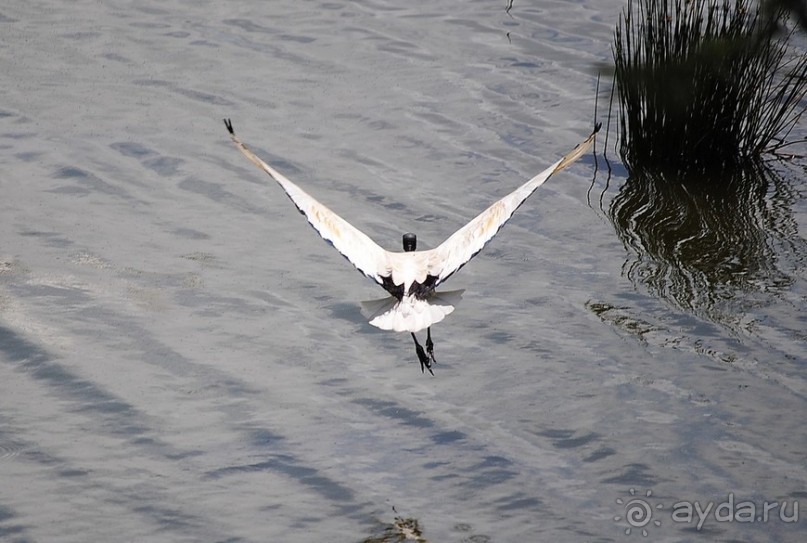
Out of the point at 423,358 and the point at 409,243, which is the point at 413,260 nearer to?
the point at 409,243

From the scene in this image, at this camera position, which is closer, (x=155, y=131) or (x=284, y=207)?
(x=284, y=207)

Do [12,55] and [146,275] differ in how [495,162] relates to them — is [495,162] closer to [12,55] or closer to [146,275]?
[146,275]

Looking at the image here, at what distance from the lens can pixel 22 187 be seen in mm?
9609

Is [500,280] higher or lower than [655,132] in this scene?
lower

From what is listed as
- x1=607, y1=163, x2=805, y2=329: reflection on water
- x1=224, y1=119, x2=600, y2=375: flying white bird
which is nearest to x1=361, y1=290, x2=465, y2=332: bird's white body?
x1=224, y1=119, x2=600, y2=375: flying white bird

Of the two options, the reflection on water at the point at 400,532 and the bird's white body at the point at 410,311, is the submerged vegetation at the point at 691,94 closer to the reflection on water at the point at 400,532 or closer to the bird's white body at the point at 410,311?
the bird's white body at the point at 410,311

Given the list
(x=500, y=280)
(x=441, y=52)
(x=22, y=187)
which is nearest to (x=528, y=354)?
(x=500, y=280)

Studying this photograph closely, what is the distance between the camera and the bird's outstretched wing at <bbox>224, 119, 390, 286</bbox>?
6480mm

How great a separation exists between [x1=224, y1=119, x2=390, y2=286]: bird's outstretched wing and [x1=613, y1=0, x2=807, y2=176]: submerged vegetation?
129 inches

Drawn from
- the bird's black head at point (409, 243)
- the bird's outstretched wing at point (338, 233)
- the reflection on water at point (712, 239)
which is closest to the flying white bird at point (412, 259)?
the bird's outstretched wing at point (338, 233)

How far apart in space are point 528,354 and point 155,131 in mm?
4663

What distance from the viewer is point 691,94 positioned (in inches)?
367

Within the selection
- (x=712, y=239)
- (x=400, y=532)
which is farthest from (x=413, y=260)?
(x=712, y=239)

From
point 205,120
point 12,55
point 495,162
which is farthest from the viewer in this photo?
point 12,55
